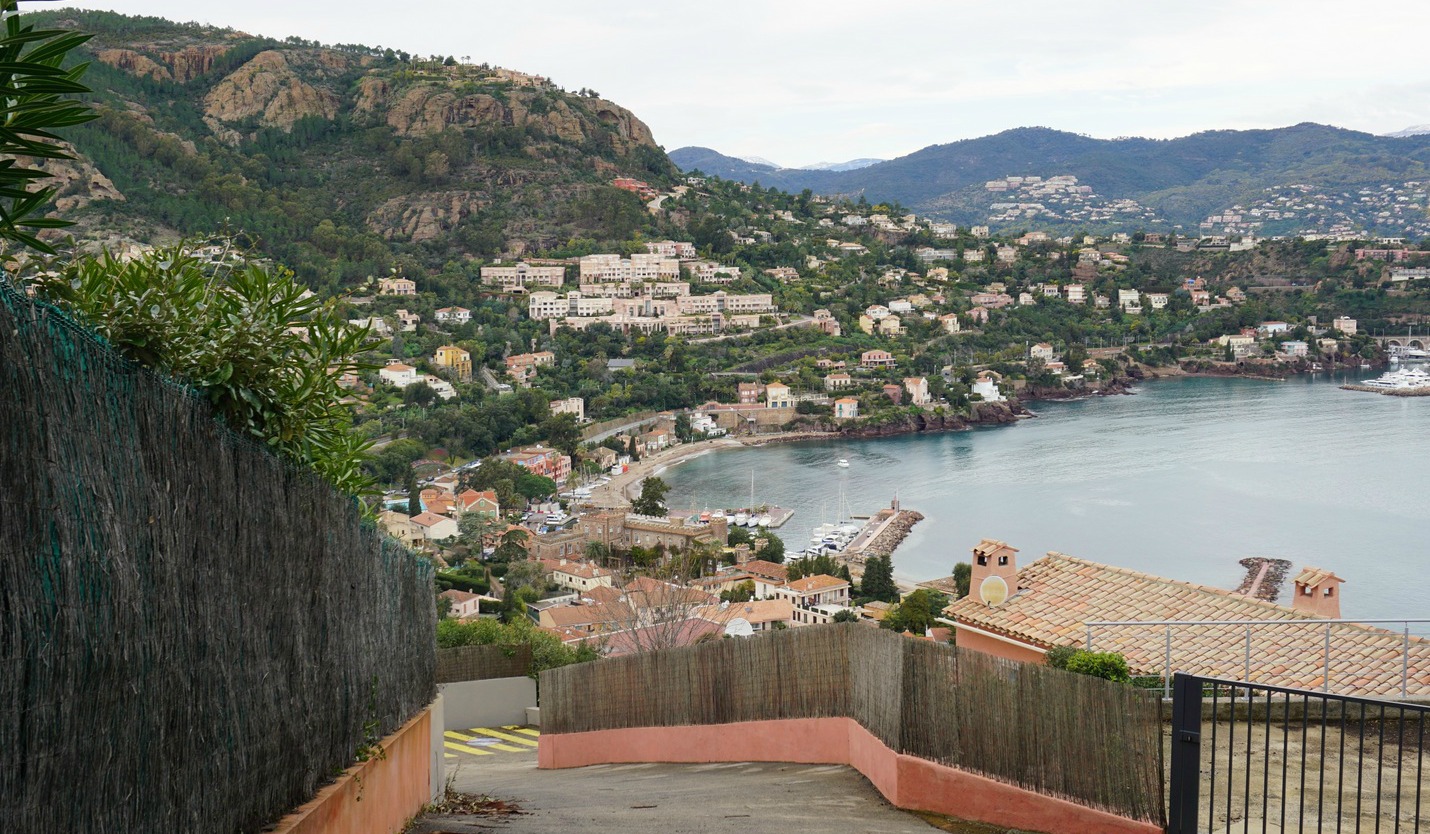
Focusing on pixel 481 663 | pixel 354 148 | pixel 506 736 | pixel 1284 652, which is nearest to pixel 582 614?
pixel 481 663

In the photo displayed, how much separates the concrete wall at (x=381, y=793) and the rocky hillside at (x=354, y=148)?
53230mm

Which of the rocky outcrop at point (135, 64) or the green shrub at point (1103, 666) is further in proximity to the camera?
the rocky outcrop at point (135, 64)

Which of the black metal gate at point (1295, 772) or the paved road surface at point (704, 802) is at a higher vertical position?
the black metal gate at point (1295, 772)

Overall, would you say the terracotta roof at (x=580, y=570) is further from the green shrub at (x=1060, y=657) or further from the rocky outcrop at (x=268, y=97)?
the rocky outcrop at (x=268, y=97)

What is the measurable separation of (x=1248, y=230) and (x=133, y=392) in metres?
136

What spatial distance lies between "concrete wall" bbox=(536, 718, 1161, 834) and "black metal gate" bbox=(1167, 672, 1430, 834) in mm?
271

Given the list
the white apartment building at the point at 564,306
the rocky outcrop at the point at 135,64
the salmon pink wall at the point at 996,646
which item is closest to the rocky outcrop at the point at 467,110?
the rocky outcrop at the point at 135,64

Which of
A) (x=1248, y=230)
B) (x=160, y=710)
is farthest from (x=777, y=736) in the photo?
(x=1248, y=230)

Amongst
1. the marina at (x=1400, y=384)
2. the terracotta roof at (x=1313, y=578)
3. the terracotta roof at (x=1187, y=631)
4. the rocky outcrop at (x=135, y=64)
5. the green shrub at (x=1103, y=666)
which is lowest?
the marina at (x=1400, y=384)

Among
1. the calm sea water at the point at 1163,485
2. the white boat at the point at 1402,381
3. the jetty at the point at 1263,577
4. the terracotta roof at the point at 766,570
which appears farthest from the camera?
the white boat at the point at 1402,381

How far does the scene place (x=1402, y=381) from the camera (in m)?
52.4

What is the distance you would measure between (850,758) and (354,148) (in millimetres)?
78435

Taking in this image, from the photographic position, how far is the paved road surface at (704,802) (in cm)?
355

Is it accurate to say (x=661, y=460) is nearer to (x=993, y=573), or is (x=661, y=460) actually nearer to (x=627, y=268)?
→ (x=627, y=268)
